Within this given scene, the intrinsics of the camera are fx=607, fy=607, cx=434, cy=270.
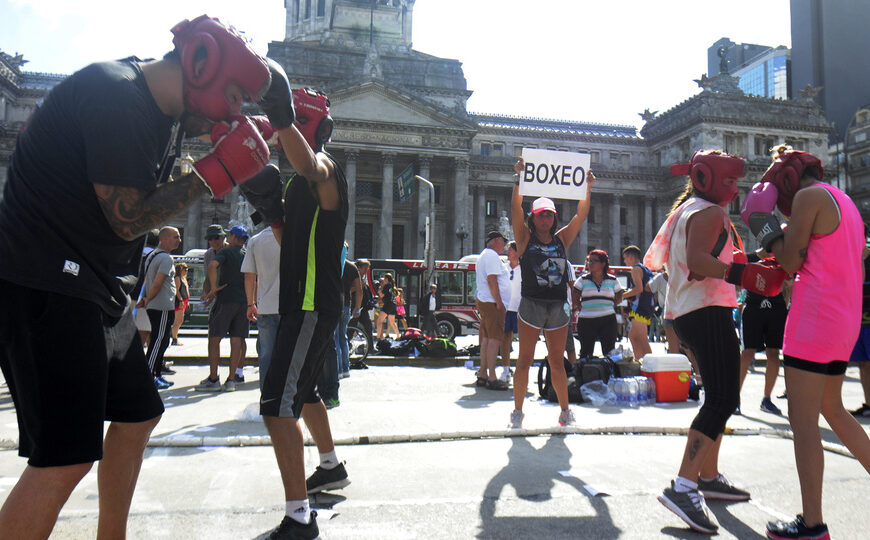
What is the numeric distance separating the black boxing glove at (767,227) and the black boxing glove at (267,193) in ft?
7.71

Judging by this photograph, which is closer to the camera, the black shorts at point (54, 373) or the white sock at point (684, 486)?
the black shorts at point (54, 373)

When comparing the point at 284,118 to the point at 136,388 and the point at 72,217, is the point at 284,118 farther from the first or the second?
the point at 136,388

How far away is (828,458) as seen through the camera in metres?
4.24

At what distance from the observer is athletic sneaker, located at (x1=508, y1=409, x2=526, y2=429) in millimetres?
5090

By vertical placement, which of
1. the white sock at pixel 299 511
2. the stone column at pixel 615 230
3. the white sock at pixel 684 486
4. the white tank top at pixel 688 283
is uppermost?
the stone column at pixel 615 230

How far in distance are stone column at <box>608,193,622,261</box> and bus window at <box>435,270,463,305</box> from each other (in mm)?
33129

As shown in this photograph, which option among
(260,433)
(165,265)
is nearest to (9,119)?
(165,265)

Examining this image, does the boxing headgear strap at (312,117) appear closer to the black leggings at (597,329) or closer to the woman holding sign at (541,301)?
the woman holding sign at (541,301)

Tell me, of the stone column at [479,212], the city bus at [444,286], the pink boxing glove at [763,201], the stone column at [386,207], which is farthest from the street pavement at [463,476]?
the stone column at [479,212]

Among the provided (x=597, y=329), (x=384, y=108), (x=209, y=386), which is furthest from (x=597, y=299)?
(x=384, y=108)

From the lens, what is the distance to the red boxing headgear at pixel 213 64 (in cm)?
197

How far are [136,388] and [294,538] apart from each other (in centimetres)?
100

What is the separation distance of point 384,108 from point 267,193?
142ft

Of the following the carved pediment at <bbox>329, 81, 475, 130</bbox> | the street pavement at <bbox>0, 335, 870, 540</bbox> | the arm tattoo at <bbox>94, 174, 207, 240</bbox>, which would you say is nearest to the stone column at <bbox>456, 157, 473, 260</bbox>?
→ the carved pediment at <bbox>329, 81, 475, 130</bbox>
